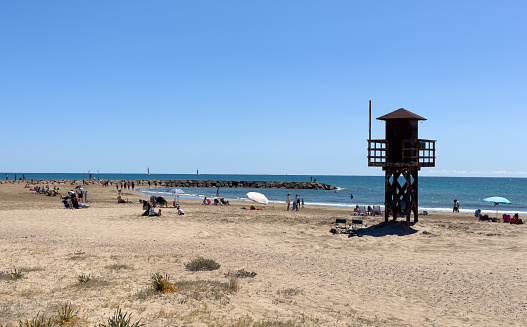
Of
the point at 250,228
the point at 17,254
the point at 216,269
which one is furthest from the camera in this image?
the point at 250,228

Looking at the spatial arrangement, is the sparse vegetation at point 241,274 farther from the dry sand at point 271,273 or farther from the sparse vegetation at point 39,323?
the sparse vegetation at point 39,323

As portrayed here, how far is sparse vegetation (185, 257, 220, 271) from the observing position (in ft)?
35.5

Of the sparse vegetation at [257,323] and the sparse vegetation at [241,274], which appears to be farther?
the sparse vegetation at [241,274]

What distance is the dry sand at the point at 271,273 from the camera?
7.43 m

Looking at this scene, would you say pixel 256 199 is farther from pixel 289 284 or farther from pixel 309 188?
pixel 309 188

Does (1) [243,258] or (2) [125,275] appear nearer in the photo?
(2) [125,275]

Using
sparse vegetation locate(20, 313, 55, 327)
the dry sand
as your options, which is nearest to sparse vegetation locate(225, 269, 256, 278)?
the dry sand

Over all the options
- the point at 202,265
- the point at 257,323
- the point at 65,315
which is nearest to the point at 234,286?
the point at 257,323

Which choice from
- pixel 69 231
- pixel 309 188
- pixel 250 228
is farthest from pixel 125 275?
pixel 309 188

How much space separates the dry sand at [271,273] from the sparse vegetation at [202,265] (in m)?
0.31

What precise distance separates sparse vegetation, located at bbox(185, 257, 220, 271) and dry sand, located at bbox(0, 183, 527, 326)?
31cm

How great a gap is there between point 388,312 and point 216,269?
4.98 metres

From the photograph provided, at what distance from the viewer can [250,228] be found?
18828 mm

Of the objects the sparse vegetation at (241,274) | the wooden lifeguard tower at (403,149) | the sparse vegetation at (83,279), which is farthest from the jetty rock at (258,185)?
the sparse vegetation at (83,279)
